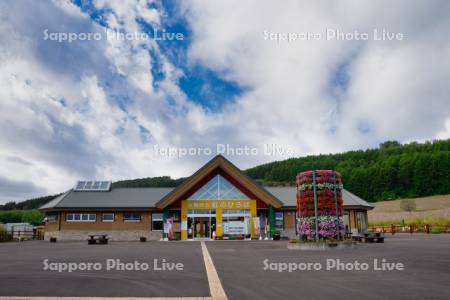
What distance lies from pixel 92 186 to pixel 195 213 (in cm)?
1100

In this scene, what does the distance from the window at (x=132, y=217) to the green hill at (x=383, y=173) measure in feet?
118

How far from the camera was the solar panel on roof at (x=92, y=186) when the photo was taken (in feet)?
119

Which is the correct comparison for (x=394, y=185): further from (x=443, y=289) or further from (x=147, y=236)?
(x=443, y=289)

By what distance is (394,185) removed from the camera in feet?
291

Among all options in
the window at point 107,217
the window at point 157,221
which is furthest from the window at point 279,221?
the window at point 107,217

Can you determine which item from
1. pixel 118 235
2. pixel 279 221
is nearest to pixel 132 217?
pixel 118 235

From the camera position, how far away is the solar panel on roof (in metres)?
36.2

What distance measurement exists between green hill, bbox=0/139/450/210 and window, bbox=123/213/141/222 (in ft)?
118

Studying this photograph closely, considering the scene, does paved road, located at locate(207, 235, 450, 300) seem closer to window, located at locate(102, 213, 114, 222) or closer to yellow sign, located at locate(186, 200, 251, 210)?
yellow sign, located at locate(186, 200, 251, 210)

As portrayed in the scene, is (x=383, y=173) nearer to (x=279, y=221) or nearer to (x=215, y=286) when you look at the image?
(x=279, y=221)

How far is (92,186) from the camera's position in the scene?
121ft

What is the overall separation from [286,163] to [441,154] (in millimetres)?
33292

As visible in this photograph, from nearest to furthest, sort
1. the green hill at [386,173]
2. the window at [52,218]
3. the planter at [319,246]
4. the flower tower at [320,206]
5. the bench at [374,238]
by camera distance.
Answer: the planter at [319,246]
the flower tower at [320,206]
the bench at [374,238]
the window at [52,218]
the green hill at [386,173]

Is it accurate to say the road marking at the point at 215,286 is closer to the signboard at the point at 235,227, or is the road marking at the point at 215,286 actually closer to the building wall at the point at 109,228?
the signboard at the point at 235,227
